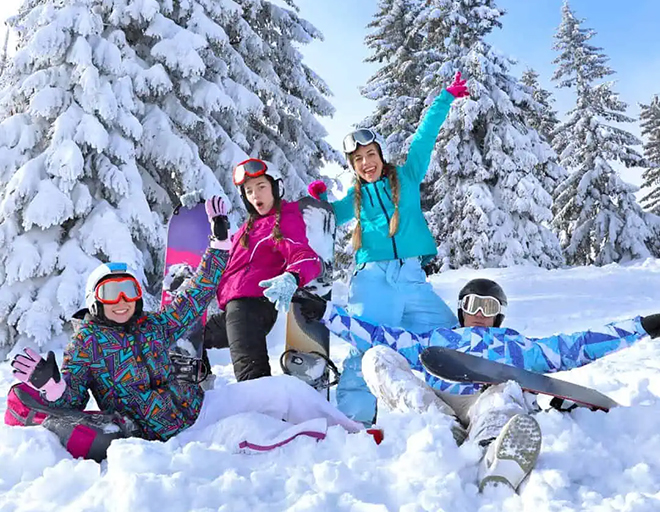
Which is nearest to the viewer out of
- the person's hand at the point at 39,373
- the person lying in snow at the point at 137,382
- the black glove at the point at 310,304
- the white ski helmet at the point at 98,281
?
the person's hand at the point at 39,373

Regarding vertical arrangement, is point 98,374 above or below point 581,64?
below

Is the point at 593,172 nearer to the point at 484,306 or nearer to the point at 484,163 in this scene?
the point at 484,163

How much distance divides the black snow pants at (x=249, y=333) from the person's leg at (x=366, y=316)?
669mm

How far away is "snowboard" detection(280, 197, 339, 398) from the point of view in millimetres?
3727

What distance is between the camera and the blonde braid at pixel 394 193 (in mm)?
4102

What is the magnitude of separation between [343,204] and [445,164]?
14077 millimetres

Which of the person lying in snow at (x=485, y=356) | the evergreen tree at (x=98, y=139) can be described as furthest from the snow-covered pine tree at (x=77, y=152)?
the person lying in snow at (x=485, y=356)

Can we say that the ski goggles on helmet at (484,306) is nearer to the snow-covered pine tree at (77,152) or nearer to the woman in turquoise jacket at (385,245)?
the woman in turquoise jacket at (385,245)

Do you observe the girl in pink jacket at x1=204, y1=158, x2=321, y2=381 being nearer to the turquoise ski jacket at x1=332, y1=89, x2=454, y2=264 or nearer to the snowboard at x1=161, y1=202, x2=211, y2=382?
the turquoise ski jacket at x1=332, y1=89, x2=454, y2=264

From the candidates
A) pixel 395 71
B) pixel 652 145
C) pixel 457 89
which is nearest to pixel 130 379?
pixel 457 89

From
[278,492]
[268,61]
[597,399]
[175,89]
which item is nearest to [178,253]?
[278,492]

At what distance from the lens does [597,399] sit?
108 inches

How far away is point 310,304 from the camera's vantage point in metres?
3.36

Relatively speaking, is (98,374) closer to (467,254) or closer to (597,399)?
(597,399)
